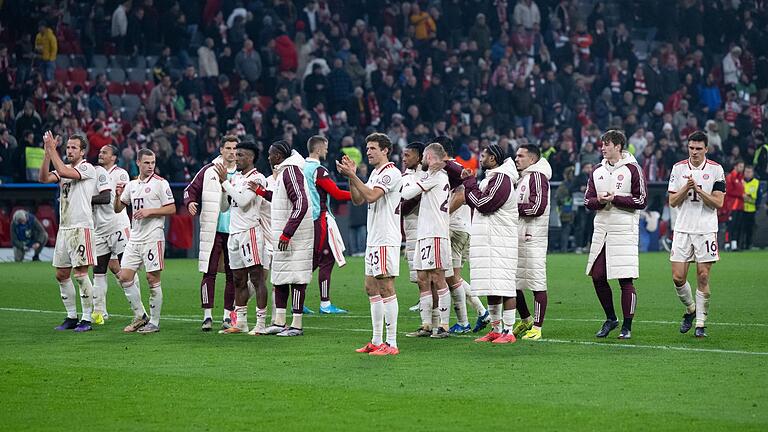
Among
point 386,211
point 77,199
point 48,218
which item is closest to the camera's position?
point 386,211

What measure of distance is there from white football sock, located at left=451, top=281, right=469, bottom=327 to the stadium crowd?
14.1 meters

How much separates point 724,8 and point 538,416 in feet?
111

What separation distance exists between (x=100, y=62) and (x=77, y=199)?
18.4m

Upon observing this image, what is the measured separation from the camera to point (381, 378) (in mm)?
10766

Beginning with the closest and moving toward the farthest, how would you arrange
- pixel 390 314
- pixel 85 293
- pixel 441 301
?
pixel 390 314 < pixel 441 301 < pixel 85 293

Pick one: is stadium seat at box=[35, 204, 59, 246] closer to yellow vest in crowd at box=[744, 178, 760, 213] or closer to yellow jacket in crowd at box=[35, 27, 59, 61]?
yellow jacket in crowd at box=[35, 27, 59, 61]

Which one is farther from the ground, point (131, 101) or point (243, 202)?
point (131, 101)

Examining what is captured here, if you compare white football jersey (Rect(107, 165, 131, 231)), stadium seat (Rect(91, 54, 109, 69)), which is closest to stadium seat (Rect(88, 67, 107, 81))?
stadium seat (Rect(91, 54, 109, 69))

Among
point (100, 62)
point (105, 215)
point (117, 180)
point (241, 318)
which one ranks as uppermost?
point (100, 62)

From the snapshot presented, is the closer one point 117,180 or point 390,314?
point 390,314

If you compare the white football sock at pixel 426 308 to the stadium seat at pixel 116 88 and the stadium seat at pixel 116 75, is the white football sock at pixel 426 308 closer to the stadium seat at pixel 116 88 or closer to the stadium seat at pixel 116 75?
the stadium seat at pixel 116 88

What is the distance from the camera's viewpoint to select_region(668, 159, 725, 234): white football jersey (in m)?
13.8

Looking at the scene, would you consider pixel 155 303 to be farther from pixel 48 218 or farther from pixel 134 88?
pixel 134 88

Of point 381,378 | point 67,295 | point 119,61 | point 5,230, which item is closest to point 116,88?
point 119,61
